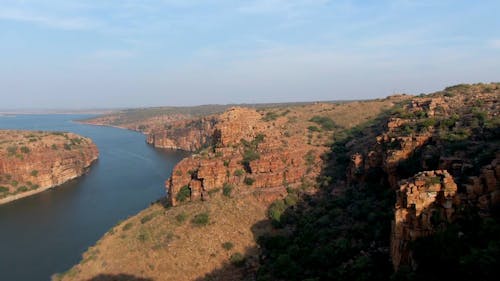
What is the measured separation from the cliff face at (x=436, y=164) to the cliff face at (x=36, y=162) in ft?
164

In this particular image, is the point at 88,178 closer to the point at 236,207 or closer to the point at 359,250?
the point at 236,207

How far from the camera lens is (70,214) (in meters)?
45.6

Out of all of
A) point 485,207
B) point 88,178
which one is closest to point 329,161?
point 485,207

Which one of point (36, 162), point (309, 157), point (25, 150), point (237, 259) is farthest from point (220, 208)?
point (25, 150)

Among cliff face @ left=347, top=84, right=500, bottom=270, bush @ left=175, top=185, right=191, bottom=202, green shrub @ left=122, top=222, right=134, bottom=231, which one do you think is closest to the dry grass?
green shrub @ left=122, top=222, right=134, bottom=231

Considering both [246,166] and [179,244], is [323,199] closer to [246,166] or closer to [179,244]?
[246,166]

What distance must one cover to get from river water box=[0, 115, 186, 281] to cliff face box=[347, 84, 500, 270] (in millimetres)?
25302

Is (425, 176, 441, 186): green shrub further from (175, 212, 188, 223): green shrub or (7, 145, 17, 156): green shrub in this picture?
(7, 145, 17, 156): green shrub

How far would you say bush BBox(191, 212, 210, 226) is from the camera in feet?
89.4

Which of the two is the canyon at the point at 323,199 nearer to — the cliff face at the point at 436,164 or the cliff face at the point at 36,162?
the cliff face at the point at 436,164

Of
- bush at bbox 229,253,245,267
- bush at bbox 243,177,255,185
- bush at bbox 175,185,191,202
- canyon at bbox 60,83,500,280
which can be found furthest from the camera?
bush at bbox 175,185,191,202

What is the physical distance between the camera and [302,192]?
28.8 meters

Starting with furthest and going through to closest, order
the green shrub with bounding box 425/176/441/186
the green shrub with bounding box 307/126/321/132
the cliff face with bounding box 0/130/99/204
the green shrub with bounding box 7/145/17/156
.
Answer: the green shrub with bounding box 7/145/17/156, the cliff face with bounding box 0/130/99/204, the green shrub with bounding box 307/126/321/132, the green shrub with bounding box 425/176/441/186

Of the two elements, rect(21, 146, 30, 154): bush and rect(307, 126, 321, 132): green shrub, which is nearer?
rect(307, 126, 321, 132): green shrub
